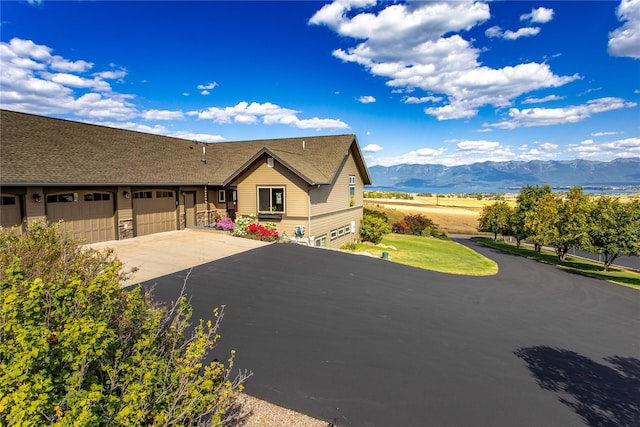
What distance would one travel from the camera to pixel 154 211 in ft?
62.7

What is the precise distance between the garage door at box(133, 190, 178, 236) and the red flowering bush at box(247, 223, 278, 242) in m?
5.45

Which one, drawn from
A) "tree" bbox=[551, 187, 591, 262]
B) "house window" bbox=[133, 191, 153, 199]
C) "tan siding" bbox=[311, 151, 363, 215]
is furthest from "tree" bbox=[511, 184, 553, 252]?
"house window" bbox=[133, 191, 153, 199]

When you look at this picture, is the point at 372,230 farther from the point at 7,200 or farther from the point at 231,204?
the point at 7,200

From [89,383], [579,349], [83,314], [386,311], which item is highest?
[83,314]

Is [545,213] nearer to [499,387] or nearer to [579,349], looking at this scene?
[579,349]

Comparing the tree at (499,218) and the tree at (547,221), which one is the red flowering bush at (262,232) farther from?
the tree at (499,218)

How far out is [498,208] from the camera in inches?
1750

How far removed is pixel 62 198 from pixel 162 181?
4851 mm

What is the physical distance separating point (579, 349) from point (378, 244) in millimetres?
19336

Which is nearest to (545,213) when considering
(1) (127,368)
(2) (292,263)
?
(2) (292,263)

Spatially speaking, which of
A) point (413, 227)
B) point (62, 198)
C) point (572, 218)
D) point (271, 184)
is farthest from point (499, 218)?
point (62, 198)

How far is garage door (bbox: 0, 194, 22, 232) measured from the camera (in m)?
12.6

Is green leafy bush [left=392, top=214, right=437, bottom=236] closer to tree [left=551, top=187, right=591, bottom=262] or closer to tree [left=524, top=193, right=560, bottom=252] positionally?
tree [left=524, top=193, right=560, bottom=252]

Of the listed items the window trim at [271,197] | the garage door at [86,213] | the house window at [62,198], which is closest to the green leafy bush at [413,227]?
the window trim at [271,197]
